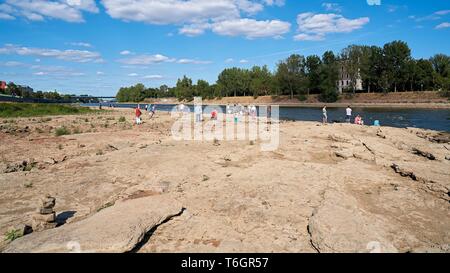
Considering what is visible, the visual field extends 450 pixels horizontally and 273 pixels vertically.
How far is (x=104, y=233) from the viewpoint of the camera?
5762 mm

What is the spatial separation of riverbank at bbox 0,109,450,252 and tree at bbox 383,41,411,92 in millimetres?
80146

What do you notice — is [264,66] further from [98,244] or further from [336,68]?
[98,244]

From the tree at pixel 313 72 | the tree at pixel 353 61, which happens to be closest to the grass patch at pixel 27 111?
the tree at pixel 313 72

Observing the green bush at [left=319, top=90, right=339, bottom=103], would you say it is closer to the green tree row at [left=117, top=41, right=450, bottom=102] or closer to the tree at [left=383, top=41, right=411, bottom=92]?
the green tree row at [left=117, top=41, right=450, bottom=102]

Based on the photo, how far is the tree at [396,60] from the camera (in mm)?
87312

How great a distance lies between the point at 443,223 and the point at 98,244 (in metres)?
7.49

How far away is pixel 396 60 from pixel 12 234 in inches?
3954

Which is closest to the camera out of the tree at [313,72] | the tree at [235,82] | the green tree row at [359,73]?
the green tree row at [359,73]

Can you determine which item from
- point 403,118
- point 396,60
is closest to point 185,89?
point 396,60

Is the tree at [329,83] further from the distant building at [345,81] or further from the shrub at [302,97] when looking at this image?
the shrub at [302,97]

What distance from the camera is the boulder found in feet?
17.4

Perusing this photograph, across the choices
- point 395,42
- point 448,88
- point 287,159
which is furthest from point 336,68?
point 287,159

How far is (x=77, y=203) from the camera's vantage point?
9.02 m

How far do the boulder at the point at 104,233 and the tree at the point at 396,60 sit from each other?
94.6 metres
